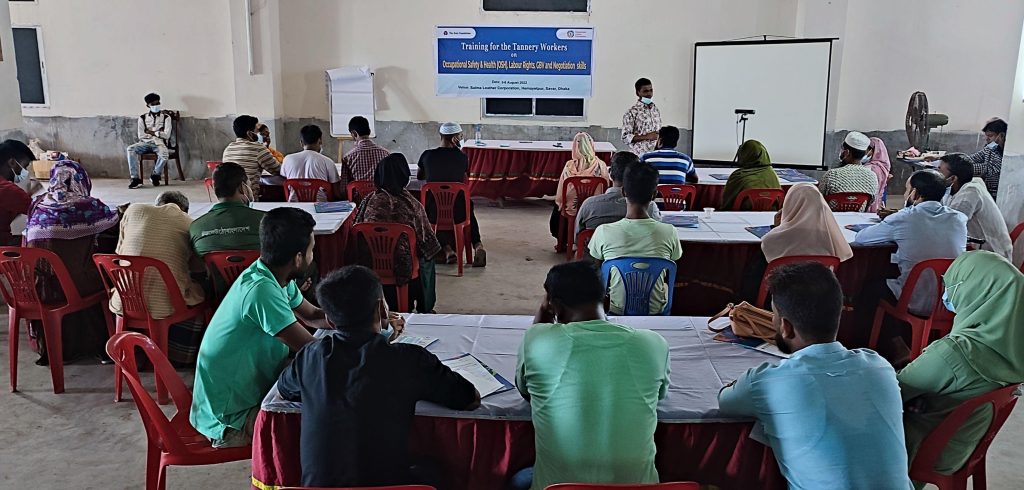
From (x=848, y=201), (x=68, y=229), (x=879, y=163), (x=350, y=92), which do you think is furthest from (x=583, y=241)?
(x=350, y=92)

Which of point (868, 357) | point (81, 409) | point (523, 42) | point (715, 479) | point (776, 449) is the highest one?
point (523, 42)

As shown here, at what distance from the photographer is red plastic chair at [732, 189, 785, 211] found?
218 inches

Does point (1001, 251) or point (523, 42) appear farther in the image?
point (523, 42)

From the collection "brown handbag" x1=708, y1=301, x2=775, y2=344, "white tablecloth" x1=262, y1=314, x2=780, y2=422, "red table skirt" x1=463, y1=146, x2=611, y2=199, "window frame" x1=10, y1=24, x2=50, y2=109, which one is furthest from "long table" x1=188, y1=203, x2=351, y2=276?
"window frame" x1=10, y1=24, x2=50, y2=109

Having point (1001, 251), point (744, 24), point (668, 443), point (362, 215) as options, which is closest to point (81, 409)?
point (362, 215)

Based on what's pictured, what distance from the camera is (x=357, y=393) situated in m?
1.98

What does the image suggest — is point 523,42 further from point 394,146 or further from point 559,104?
point 394,146

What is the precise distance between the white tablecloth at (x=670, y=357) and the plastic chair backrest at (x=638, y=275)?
0.65m

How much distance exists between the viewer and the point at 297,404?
7.29 ft

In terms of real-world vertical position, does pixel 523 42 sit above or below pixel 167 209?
above

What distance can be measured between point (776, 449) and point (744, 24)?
342 inches

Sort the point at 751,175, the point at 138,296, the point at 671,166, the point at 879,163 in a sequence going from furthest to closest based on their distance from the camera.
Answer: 1. the point at 879,163
2. the point at 671,166
3. the point at 751,175
4. the point at 138,296

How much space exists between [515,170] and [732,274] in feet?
15.4

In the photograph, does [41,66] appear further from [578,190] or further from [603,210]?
[603,210]
